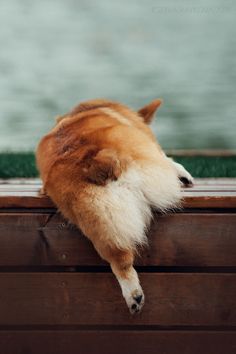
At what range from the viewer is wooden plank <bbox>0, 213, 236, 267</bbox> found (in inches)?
77.0

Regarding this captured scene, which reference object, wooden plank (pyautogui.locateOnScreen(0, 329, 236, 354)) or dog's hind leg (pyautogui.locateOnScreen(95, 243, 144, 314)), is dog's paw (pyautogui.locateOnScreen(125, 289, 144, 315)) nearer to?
dog's hind leg (pyautogui.locateOnScreen(95, 243, 144, 314))

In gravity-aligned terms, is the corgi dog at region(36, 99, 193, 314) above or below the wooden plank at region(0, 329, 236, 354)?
above

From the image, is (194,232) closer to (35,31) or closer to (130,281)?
(130,281)

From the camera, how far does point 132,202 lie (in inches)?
73.2

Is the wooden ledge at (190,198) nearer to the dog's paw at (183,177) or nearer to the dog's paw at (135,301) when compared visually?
the dog's paw at (183,177)

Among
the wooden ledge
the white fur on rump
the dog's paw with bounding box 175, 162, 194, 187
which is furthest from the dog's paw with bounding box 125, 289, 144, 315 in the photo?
the dog's paw with bounding box 175, 162, 194, 187

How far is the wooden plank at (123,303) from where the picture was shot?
1966mm

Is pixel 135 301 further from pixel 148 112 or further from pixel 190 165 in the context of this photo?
pixel 190 165

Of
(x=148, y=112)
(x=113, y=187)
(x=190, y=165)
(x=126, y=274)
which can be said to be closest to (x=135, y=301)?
(x=126, y=274)

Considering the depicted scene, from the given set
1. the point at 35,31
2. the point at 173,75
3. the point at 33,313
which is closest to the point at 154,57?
the point at 173,75

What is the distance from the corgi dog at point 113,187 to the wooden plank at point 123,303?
0.16 m

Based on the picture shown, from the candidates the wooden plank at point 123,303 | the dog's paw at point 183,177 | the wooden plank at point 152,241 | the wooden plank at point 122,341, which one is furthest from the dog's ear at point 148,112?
the wooden plank at point 122,341

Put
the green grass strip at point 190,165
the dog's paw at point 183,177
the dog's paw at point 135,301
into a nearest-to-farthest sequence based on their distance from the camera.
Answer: the dog's paw at point 135,301, the dog's paw at point 183,177, the green grass strip at point 190,165

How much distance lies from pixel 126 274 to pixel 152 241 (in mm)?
183
